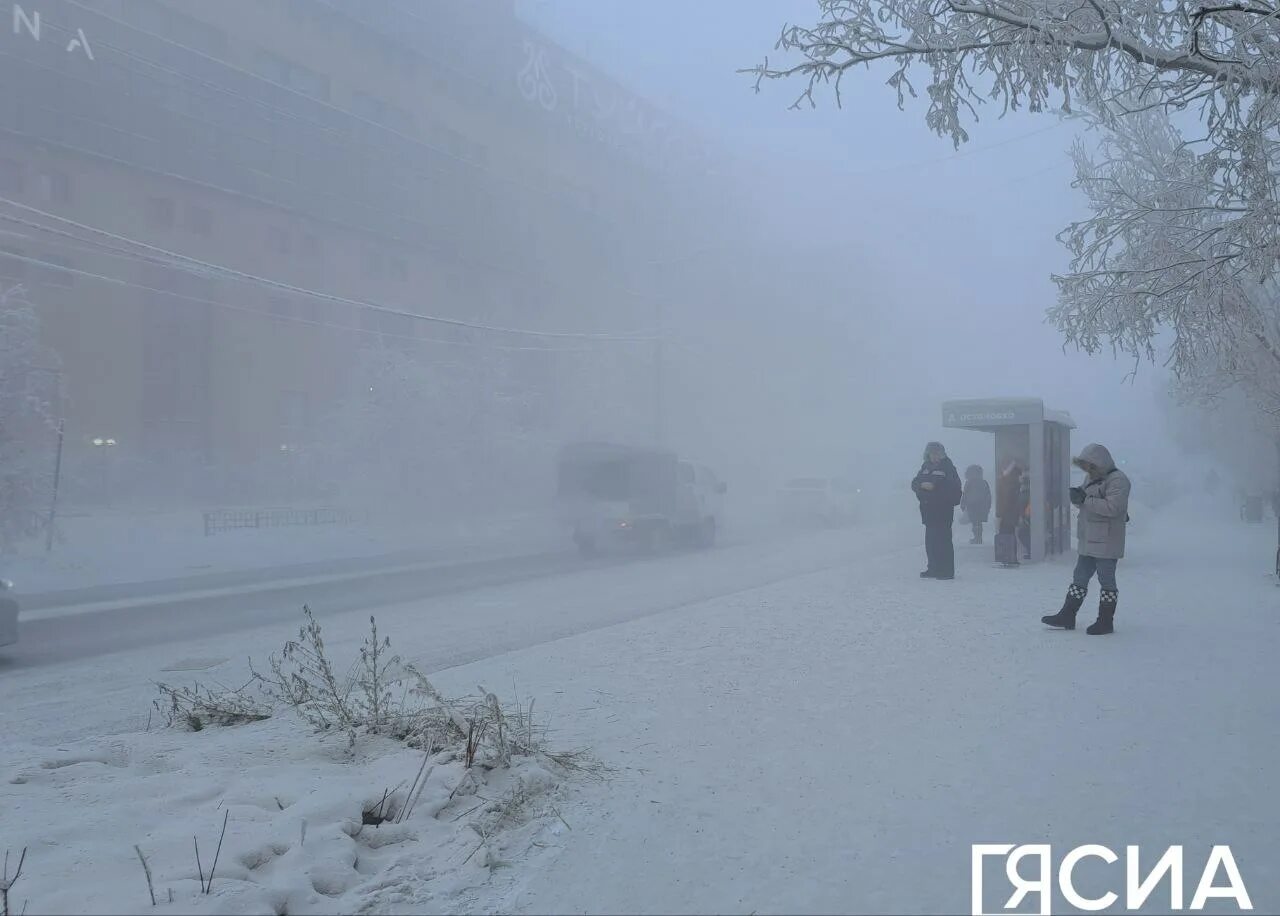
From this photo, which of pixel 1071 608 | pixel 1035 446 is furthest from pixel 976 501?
pixel 1071 608

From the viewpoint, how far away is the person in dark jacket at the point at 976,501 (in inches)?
749

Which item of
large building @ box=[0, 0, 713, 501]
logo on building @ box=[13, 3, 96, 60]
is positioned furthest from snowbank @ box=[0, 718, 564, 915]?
logo on building @ box=[13, 3, 96, 60]

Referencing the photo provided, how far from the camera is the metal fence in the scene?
26.9m

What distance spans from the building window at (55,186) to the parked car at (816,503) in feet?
80.5

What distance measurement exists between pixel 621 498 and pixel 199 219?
23.3m

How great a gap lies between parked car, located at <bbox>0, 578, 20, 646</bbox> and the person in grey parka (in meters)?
9.59

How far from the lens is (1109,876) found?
361 centimetres

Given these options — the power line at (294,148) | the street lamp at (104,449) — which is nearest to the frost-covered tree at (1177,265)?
the street lamp at (104,449)

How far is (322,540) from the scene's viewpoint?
2581 cm

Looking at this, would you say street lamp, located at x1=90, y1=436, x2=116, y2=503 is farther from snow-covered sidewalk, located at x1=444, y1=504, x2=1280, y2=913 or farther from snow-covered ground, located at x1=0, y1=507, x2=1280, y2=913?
snow-covered sidewalk, located at x1=444, y1=504, x2=1280, y2=913

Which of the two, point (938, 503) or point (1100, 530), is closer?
point (1100, 530)

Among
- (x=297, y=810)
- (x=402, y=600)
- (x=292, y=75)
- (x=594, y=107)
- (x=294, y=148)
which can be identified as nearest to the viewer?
(x=297, y=810)

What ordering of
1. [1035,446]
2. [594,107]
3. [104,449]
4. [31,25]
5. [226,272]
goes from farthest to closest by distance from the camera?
[594,107]
[104,449]
[31,25]
[226,272]
[1035,446]

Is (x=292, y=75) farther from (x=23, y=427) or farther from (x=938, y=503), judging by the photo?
(x=938, y=503)
